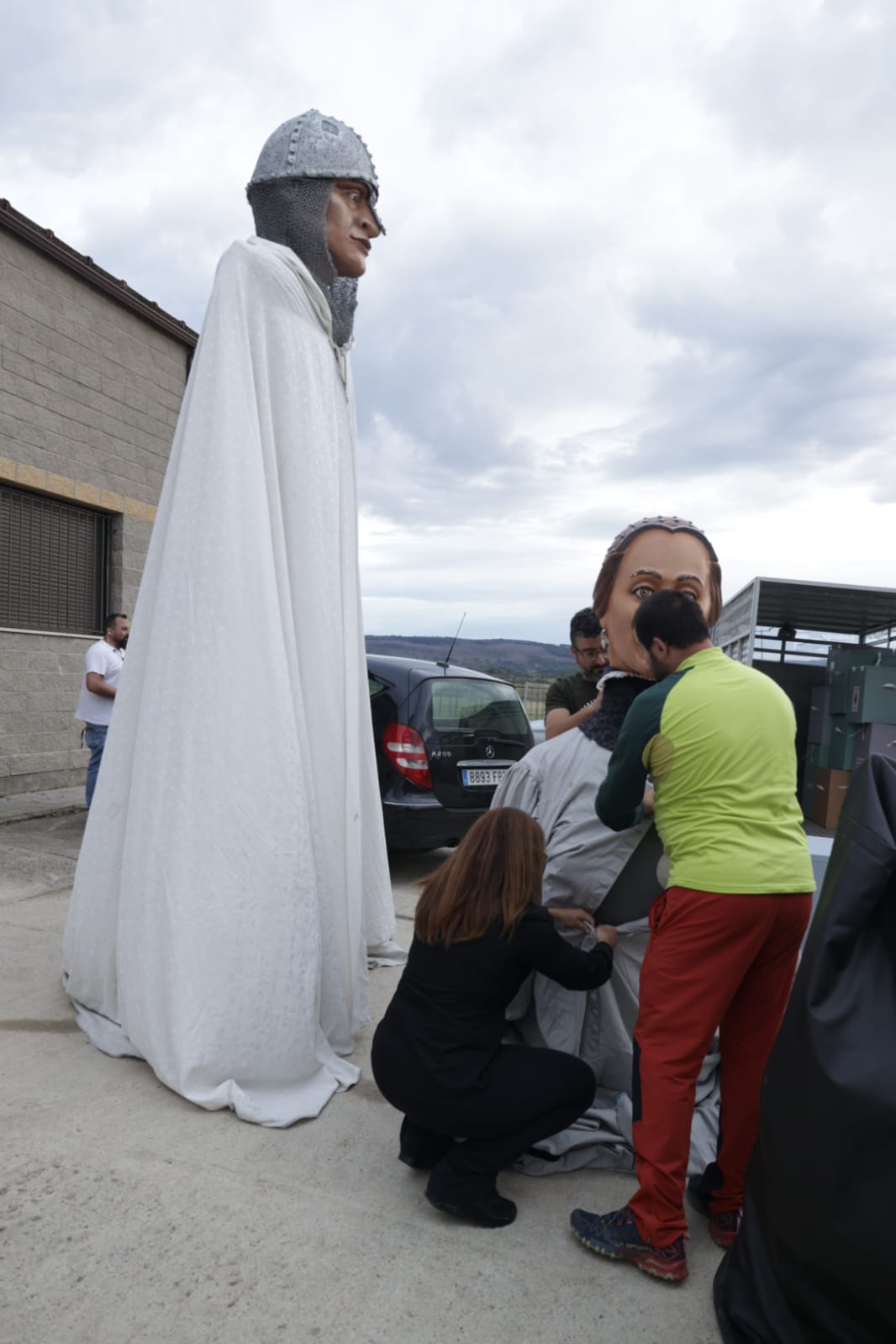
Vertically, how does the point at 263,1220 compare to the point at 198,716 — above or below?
below

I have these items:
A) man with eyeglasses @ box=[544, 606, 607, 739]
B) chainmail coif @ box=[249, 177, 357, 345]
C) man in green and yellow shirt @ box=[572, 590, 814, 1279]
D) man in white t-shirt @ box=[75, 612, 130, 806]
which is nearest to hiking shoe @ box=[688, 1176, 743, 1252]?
man in green and yellow shirt @ box=[572, 590, 814, 1279]

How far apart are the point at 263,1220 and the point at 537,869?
1121mm

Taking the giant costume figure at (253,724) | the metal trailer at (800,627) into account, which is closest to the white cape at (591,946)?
the giant costume figure at (253,724)

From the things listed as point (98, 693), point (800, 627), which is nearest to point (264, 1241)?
point (98, 693)

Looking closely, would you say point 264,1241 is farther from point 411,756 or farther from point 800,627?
point 800,627

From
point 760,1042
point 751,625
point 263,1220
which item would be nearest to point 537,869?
point 760,1042

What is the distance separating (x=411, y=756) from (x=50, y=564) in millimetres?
5111

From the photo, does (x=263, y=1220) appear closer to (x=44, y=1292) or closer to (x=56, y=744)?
(x=44, y=1292)

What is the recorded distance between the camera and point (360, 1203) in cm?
245

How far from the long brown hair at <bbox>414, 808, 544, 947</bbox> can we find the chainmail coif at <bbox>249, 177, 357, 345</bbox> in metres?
2.21

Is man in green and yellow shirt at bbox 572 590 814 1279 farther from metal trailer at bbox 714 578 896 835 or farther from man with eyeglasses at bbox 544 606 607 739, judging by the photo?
metal trailer at bbox 714 578 896 835

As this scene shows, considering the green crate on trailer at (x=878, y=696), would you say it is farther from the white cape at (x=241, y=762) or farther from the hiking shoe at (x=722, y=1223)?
the hiking shoe at (x=722, y=1223)

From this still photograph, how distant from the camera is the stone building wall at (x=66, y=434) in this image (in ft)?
28.1

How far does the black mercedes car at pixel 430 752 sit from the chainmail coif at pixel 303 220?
3.16 m
